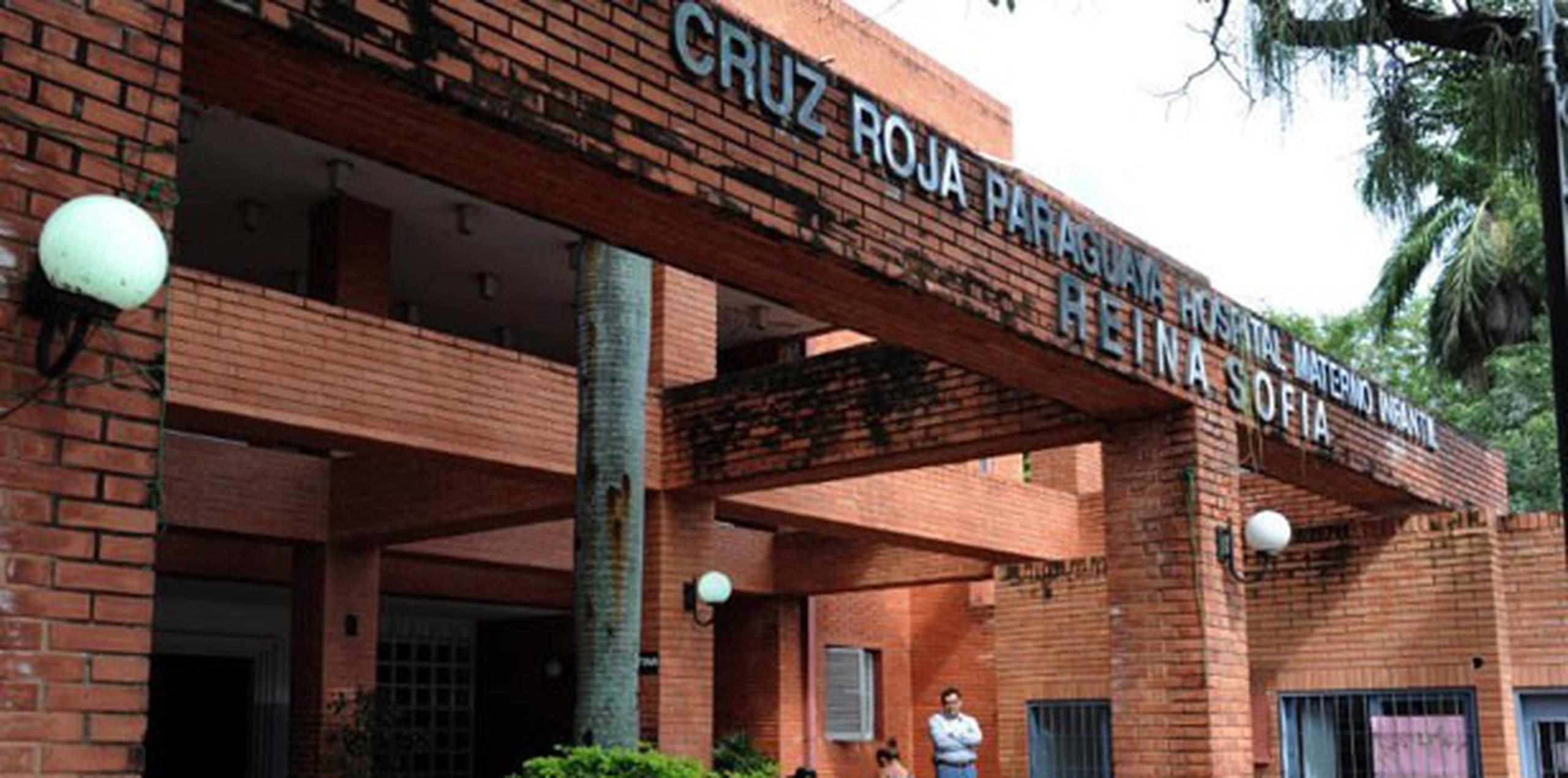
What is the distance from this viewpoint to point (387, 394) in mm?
12906

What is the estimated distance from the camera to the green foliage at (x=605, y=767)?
7.23 meters

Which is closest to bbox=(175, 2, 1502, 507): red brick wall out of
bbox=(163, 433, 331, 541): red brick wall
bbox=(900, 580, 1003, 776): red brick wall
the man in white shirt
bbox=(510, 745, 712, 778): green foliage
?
bbox=(510, 745, 712, 778): green foliage

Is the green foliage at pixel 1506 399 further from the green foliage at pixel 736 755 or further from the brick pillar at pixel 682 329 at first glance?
the brick pillar at pixel 682 329

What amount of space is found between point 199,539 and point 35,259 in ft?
46.3

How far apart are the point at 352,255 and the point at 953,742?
7504 millimetres

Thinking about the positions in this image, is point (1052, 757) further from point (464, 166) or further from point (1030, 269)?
point (464, 166)

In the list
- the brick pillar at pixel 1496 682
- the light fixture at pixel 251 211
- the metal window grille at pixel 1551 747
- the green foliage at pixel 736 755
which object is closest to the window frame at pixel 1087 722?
the green foliage at pixel 736 755

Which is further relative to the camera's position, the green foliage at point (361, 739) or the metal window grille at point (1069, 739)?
the green foliage at point (361, 739)

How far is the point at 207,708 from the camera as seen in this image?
68.0 feet

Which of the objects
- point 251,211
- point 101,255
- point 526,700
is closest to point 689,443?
point 251,211

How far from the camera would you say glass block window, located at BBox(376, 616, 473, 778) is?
2319 centimetres

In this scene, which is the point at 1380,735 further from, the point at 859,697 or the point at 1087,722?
the point at 859,697

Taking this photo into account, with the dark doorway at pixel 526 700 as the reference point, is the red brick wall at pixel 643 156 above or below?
above

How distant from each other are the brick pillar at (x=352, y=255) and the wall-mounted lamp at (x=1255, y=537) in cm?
894
